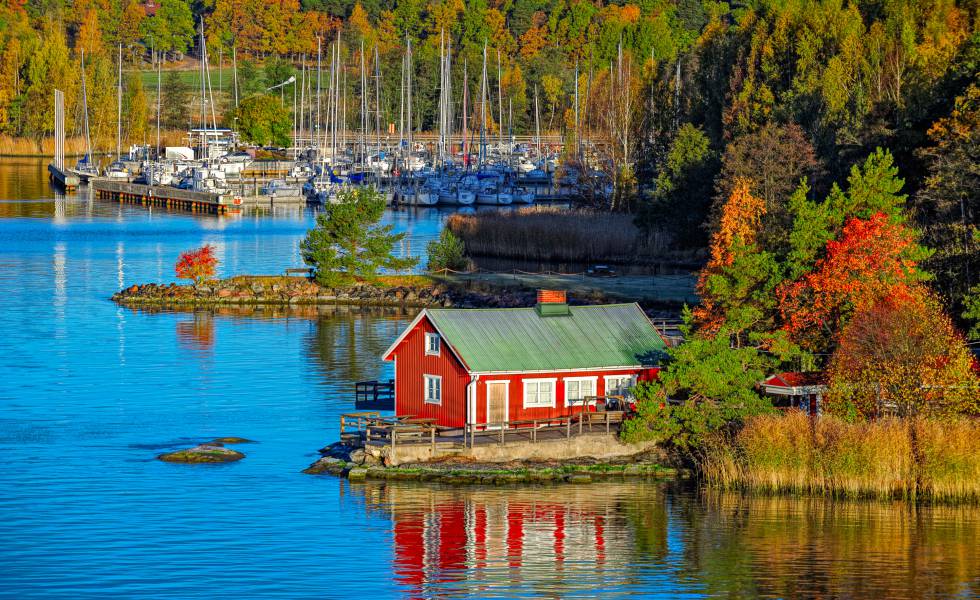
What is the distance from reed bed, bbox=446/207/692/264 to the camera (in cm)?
10625

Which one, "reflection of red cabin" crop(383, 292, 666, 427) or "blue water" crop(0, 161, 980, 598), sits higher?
"reflection of red cabin" crop(383, 292, 666, 427)

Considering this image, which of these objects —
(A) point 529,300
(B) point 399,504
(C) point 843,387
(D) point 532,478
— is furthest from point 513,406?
(A) point 529,300

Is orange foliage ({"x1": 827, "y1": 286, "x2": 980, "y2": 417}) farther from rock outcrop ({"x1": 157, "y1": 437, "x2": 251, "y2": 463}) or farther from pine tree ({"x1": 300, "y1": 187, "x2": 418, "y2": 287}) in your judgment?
pine tree ({"x1": 300, "y1": 187, "x2": 418, "y2": 287})

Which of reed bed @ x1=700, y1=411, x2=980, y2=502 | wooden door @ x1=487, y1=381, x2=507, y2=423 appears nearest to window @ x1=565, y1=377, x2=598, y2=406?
wooden door @ x1=487, y1=381, x2=507, y2=423

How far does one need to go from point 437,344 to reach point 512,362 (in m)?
2.77

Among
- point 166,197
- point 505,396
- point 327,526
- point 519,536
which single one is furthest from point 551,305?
point 166,197

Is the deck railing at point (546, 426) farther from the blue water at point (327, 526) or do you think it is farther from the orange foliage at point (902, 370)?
the orange foliage at point (902, 370)

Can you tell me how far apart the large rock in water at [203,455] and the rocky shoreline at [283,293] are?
134 ft

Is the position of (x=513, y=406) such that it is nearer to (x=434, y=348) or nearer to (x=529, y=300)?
(x=434, y=348)

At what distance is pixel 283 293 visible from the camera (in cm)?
9775

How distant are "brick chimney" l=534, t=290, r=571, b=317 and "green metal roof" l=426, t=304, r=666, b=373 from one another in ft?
0.57

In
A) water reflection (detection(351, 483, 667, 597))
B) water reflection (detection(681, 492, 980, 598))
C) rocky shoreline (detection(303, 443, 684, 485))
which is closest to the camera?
water reflection (detection(681, 492, 980, 598))

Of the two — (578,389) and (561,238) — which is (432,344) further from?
(561,238)

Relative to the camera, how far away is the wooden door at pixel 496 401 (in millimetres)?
51844
